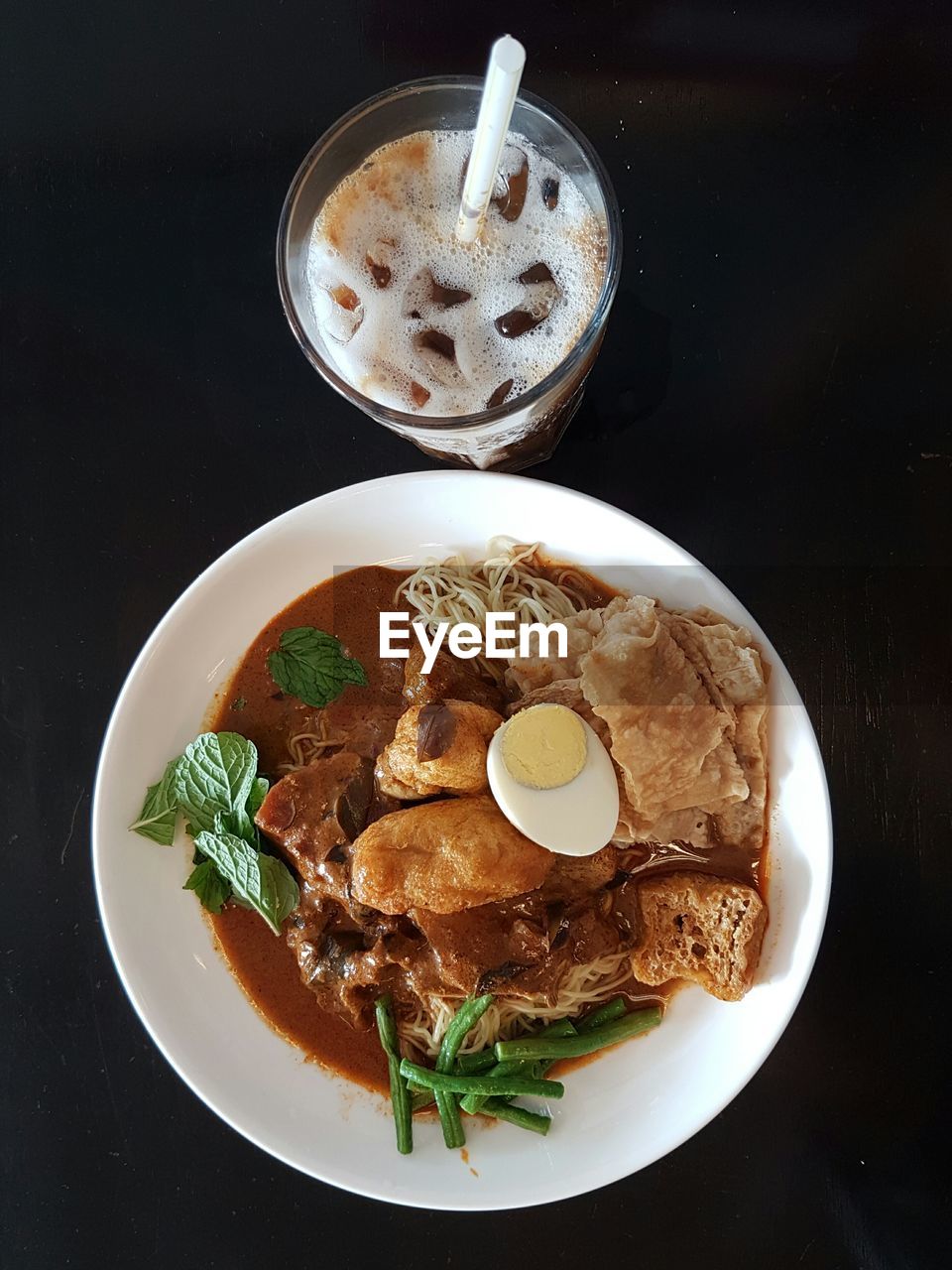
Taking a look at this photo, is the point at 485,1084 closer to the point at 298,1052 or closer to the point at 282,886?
the point at 298,1052

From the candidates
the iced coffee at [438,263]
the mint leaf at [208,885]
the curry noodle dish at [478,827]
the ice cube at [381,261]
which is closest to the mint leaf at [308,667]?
the curry noodle dish at [478,827]

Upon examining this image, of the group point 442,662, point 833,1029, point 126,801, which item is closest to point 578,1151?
point 833,1029

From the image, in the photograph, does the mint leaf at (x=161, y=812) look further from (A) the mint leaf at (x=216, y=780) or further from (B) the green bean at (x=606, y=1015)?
(B) the green bean at (x=606, y=1015)

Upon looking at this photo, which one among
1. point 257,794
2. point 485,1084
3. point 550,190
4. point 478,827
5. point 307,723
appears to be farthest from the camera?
point 307,723

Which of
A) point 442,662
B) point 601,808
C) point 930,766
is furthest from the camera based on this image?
point 930,766

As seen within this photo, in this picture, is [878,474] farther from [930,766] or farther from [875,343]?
[930,766]

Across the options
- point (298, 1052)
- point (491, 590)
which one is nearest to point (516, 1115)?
point (298, 1052)

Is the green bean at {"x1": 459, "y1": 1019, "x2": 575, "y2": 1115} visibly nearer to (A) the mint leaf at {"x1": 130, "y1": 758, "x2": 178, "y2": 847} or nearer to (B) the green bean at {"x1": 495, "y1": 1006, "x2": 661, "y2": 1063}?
(B) the green bean at {"x1": 495, "y1": 1006, "x2": 661, "y2": 1063}

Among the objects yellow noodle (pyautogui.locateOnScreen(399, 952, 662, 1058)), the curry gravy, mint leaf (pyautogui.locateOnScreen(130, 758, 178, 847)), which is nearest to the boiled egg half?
the curry gravy
